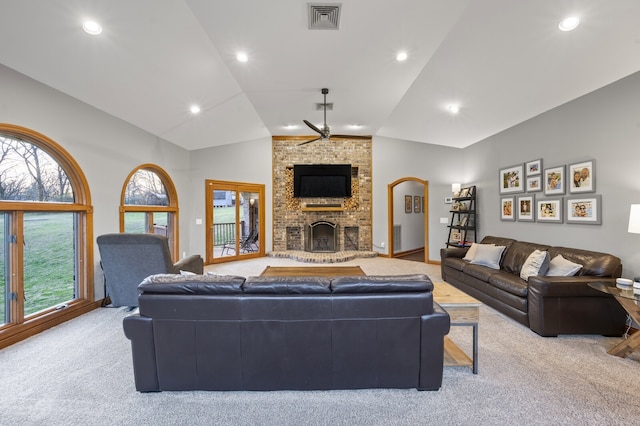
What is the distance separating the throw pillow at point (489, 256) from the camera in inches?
166

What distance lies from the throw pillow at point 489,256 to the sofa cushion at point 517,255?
3.9 inches

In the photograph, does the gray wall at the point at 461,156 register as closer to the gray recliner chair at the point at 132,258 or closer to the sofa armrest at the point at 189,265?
the gray recliner chair at the point at 132,258

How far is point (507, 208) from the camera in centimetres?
484

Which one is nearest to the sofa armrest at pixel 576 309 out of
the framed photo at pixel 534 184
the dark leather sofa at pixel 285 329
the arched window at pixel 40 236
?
the framed photo at pixel 534 184

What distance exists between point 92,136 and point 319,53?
3228mm

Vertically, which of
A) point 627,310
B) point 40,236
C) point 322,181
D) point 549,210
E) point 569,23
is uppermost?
point 569,23

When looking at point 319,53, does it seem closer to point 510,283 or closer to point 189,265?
point 189,265

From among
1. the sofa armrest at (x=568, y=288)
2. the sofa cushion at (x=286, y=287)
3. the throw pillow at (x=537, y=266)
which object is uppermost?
the sofa cushion at (x=286, y=287)

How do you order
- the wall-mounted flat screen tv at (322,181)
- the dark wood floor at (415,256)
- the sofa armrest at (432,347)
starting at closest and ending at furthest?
the sofa armrest at (432,347) < the dark wood floor at (415,256) < the wall-mounted flat screen tv at (322,181)

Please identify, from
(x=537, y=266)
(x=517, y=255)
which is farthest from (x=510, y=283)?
(x=517, y=255)

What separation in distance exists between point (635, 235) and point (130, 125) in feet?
22.3

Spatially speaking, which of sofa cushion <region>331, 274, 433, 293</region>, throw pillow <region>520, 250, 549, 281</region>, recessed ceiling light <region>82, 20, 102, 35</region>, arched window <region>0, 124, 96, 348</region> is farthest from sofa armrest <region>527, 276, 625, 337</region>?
arched window <region>0, 124, 96, 348</region>

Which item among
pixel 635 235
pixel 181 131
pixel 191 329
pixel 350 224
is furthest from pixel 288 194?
pixel 635 235

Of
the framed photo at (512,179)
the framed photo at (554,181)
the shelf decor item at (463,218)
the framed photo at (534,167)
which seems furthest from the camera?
the shelf decor item at (463,218)
